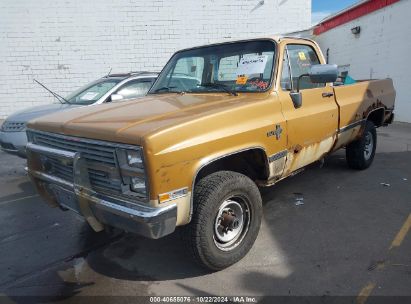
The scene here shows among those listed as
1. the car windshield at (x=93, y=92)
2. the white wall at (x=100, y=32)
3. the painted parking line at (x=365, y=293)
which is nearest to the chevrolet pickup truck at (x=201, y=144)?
the painted parking line at (x=365, y=293)

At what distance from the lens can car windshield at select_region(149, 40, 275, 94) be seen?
3.85m

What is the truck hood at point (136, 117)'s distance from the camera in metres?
2.75

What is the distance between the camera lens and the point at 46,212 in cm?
491

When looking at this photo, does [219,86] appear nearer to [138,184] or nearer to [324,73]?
[324,73]

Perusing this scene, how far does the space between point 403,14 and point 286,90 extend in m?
8.04

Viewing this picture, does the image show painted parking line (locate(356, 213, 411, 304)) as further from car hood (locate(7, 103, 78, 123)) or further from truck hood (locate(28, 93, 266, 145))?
car hood (locate(7, 103, 78, 123))

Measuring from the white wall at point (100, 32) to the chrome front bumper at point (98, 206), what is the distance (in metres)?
11.0

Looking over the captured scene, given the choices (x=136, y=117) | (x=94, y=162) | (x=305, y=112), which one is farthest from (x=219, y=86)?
(x=94, y=162)

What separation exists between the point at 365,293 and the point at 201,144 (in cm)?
175

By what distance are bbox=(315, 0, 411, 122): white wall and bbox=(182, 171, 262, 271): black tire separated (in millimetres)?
8528

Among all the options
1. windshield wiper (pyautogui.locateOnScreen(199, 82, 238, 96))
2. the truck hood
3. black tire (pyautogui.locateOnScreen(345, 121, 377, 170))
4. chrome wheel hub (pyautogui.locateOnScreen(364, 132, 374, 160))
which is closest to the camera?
the truck hood

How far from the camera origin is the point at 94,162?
2.99m

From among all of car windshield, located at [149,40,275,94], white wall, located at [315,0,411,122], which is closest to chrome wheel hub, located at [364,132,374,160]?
car windshield, located at [149,40,275,94]

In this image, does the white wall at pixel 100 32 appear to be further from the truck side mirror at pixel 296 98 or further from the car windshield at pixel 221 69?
the truck side mirror at pixel 296 98
